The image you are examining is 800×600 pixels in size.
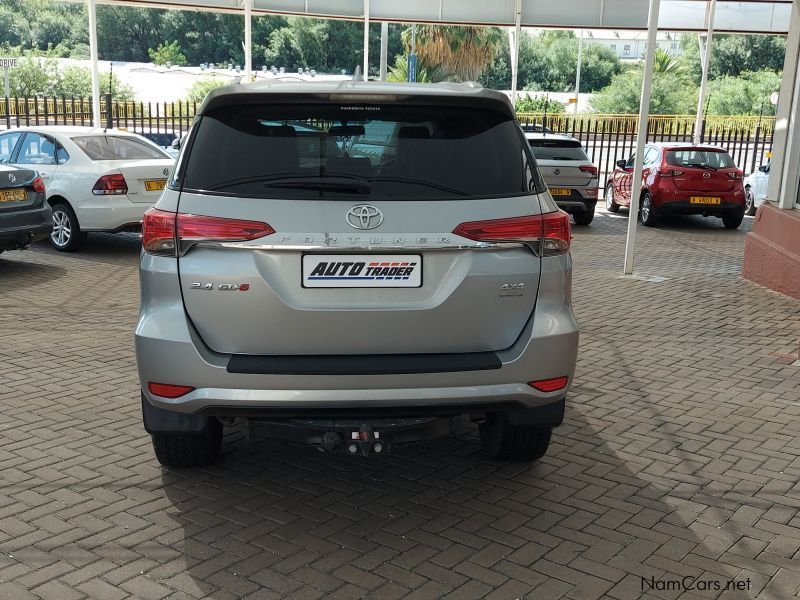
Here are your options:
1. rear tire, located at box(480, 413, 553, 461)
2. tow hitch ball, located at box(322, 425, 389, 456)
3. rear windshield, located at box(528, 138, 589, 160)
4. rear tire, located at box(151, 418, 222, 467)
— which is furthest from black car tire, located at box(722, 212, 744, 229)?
tow hitch ball, located at box(322, 425, 389, 456)

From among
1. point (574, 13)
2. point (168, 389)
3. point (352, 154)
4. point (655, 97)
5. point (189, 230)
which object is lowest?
point (168, 389)

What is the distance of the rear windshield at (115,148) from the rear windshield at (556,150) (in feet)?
23.0

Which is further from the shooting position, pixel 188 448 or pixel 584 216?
pixel 584 216

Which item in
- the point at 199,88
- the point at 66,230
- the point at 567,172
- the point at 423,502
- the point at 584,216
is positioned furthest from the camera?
the point at 199,88

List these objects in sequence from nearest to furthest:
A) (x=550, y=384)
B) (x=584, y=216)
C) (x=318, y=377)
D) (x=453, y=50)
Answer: (x=318, y=377), (x=550, y=384), (x=584, y=216), (x=453, y=50)

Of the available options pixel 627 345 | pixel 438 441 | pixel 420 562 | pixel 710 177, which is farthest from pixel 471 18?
pixel 420 562

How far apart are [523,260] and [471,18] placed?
19.1 meters

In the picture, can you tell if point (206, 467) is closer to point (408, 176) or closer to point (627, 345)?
point (408, 176)

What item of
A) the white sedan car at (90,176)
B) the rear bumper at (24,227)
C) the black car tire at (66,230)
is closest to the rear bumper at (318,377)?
the rear bumper at (24,227)

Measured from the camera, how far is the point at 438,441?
204 inches

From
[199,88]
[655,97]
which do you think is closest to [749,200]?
[199,88]

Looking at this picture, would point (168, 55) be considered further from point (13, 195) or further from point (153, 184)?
point (13, 195)

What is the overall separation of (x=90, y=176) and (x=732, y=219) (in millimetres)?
11341

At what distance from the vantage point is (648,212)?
55.2ft
